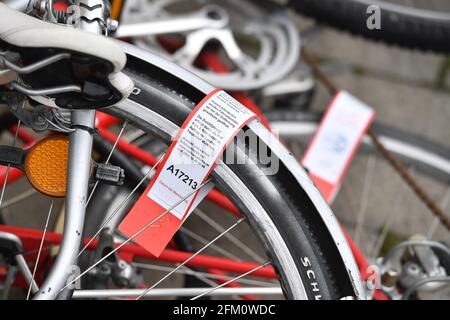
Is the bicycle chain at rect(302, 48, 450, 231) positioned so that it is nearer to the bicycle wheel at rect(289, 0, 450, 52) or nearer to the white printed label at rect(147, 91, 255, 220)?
the bicycle wheel at rect(289, 0, 450, 52)

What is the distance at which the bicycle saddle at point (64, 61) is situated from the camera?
541mm

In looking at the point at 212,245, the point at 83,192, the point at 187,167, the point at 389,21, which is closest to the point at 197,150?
the point at 187,167

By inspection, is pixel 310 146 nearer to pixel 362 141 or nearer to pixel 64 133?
pixel 362 141

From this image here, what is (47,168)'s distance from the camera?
0.64m

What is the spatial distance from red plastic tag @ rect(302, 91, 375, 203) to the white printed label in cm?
54

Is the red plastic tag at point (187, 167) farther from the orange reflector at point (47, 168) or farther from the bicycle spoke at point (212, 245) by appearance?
the bicycle spoke at point (212, 245)

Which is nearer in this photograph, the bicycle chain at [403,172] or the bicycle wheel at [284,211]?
the bicycle wheel at [284,211]

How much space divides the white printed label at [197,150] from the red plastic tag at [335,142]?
1.78 feet

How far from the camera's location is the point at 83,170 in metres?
0.62

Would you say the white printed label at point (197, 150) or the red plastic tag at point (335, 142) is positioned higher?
the red plastic tag at point (335, 142)

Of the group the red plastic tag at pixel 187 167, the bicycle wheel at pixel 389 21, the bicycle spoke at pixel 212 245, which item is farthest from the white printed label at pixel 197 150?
the bicycle wheel at pixel 389 21

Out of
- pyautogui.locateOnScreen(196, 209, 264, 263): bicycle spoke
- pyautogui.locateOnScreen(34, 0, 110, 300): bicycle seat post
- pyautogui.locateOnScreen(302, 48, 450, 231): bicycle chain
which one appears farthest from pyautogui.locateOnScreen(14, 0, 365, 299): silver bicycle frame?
pyautogui.locateOnScreen(196, 209, 264, 263): bicycle spoke

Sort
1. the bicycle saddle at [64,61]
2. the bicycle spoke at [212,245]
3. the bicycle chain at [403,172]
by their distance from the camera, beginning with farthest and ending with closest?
the bicycle spoke at [212,245] → the bicycle chain at [403,172] → the bicycle saddle at [64,61]
